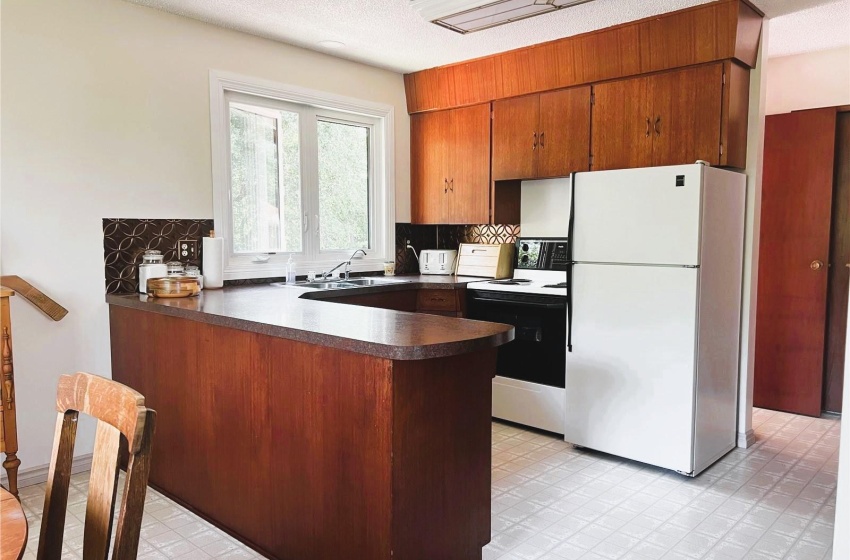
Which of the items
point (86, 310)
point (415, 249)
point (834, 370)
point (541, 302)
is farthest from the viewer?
point (415, 249)

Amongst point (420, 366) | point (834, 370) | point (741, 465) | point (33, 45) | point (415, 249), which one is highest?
point (33, 45)

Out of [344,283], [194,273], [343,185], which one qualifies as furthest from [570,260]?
[194,273]

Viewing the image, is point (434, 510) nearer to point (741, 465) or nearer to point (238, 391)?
point (238, 391)

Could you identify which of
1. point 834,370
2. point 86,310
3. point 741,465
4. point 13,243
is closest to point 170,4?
point 13,243

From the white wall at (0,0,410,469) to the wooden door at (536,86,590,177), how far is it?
198 centimetres

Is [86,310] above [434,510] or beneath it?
above

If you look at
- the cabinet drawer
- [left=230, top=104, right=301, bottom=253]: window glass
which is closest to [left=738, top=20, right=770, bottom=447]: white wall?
the cabinet drawer

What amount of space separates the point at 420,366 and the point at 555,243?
2589mm

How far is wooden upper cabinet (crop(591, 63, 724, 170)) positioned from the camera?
126 inches

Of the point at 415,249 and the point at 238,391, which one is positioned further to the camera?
the point at 415,249

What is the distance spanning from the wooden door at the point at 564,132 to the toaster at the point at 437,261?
101cm

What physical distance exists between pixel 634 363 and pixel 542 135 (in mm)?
1616

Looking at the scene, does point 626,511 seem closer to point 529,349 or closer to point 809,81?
point 529,349

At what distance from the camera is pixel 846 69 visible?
13.3 ft
